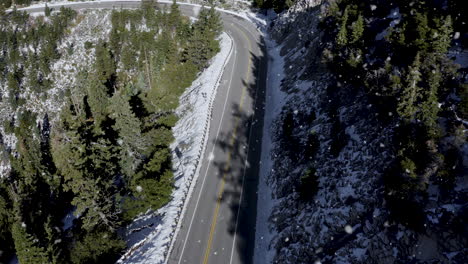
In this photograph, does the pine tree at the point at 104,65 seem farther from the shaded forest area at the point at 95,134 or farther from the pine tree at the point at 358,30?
the pine tree at the point at 358,30

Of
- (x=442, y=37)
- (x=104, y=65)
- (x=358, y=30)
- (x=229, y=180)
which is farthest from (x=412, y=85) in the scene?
(x=104, y=65)

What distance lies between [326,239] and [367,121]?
10912 mm

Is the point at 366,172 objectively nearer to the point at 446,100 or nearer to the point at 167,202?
the point at 446,100

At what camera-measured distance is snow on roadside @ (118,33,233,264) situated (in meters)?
29.8

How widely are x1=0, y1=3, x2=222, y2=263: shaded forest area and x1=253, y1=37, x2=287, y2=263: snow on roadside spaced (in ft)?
32.0

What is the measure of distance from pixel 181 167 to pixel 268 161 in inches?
394

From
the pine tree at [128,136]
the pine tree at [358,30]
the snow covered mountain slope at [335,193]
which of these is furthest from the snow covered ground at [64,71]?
the pine tree at [358,30]

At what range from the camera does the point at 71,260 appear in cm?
3006

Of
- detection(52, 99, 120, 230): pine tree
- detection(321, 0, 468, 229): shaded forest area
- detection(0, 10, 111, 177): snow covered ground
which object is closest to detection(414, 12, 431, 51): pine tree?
detection(321, 0, 468, 229): shaded forest area

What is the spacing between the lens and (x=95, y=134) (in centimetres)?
4547

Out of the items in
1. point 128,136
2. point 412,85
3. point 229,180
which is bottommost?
point 229,180

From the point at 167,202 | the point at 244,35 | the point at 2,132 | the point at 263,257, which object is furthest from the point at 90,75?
the point at 263,257

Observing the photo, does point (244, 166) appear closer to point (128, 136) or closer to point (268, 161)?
point (268, 161)

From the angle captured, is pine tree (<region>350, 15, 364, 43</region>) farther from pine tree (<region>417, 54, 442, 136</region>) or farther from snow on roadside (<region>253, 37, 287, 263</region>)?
pine tree (<region>417, 54, 442, 136</region>)
